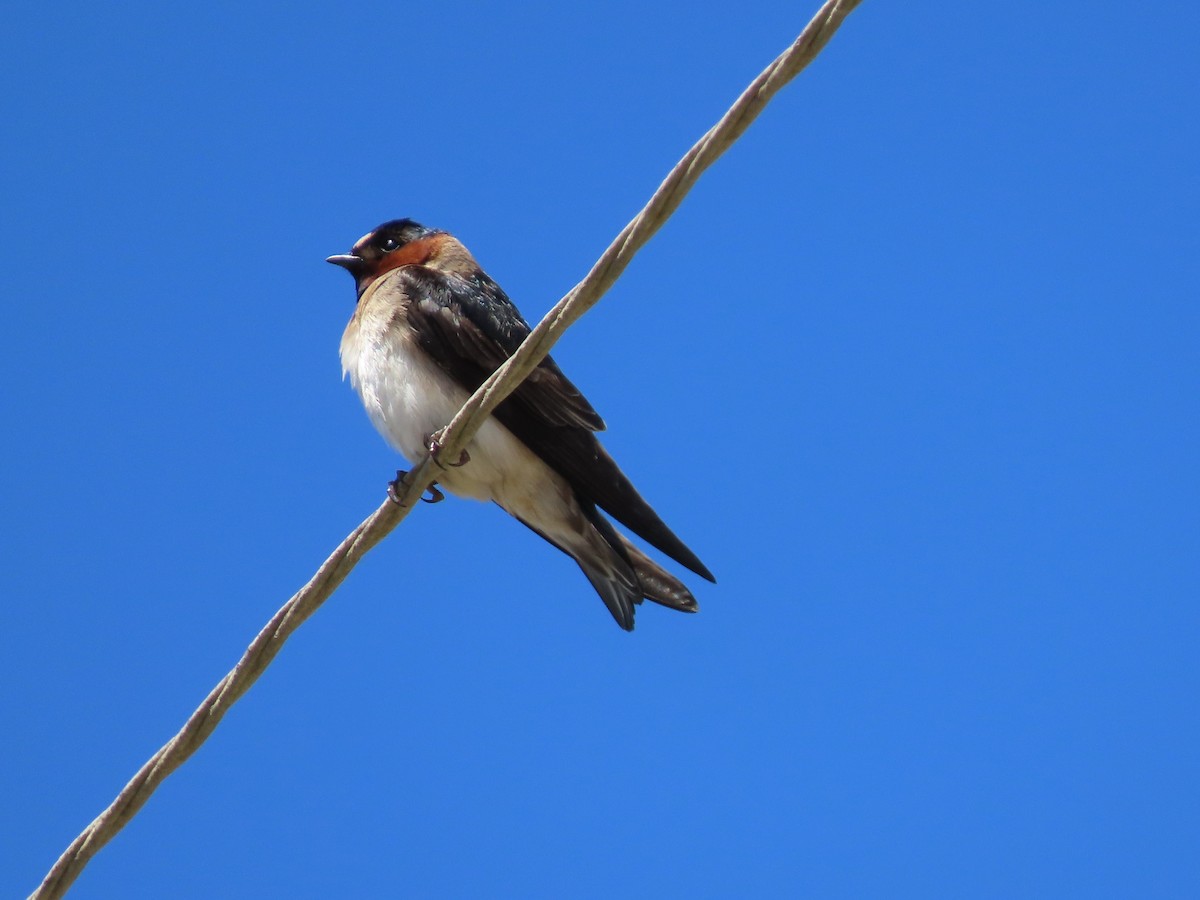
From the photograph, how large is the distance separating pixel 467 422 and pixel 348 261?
314 centimetres

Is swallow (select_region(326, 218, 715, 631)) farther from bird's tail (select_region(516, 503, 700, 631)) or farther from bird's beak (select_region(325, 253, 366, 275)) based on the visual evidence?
bird's beak (select_region(325, 253, 366, 275))

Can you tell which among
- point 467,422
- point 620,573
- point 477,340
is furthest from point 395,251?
point 467,422

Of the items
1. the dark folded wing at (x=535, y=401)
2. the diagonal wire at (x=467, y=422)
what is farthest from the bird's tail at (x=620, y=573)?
the diagonal wire at (x=467, y=422)

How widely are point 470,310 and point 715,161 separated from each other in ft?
8.64

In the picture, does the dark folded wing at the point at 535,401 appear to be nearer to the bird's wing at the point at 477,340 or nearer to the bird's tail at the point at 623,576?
the bird's wing at the point at 477,340

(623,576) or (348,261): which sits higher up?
(348,261)

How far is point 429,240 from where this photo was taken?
6922 millimetres

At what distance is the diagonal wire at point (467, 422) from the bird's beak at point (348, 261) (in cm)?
296

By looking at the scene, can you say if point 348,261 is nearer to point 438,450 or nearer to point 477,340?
point 477,340

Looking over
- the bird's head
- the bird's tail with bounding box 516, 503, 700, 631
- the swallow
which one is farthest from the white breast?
the bird's head

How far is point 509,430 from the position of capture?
527 cm

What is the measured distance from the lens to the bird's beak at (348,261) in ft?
22.4

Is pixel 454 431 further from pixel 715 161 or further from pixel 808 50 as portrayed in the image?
pixel 808 50

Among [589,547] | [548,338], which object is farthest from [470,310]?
[548,338]
